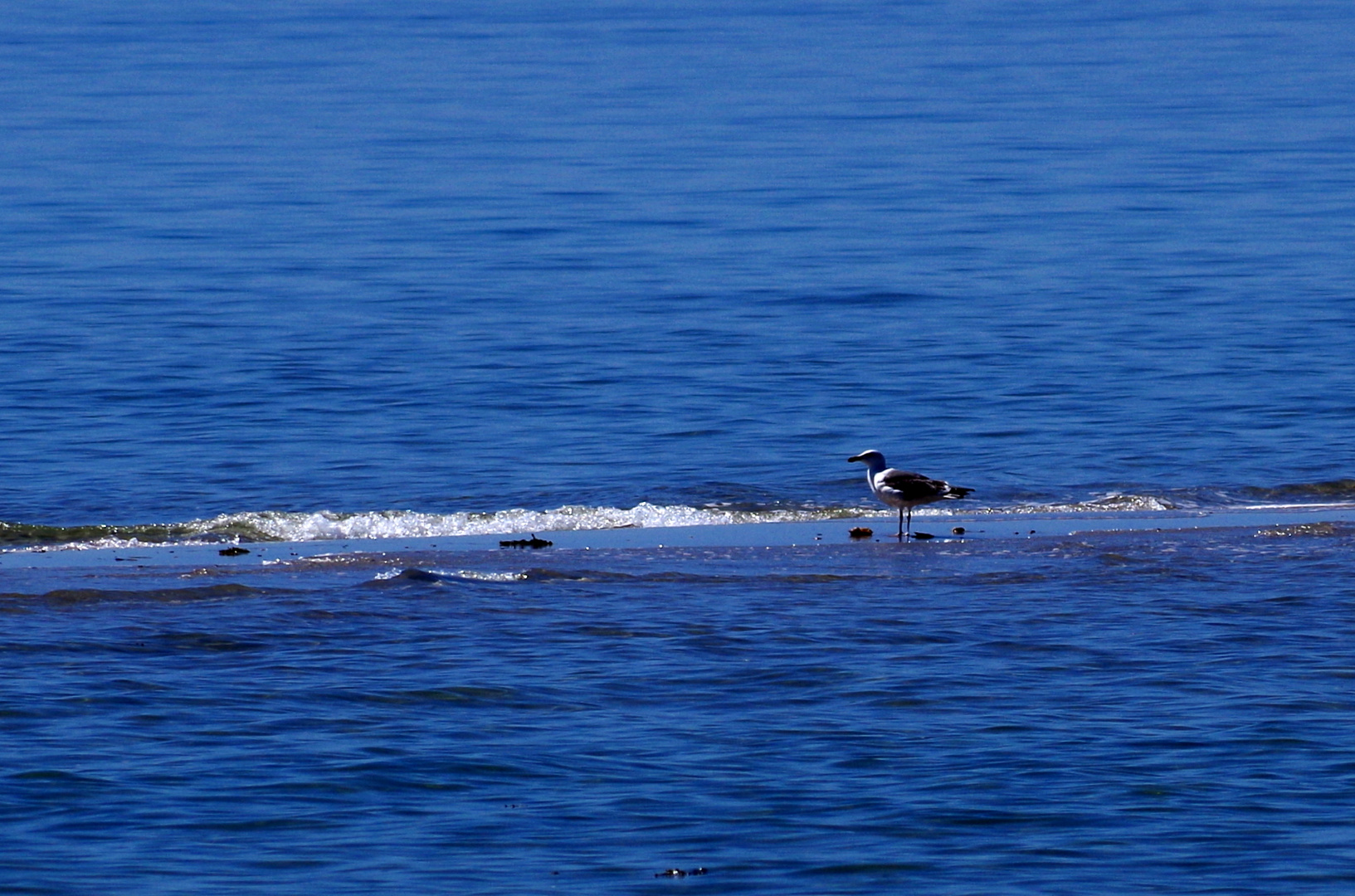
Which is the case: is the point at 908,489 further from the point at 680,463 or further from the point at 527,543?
the point at 680,463

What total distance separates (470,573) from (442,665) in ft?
8.45

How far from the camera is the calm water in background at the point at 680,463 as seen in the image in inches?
323

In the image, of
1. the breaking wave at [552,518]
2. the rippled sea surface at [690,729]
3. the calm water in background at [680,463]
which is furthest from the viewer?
the breaking wave at [552,518]

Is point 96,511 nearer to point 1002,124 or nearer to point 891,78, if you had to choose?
point 1002,124

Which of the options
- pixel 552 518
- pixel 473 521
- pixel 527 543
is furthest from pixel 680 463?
pixel 527 543

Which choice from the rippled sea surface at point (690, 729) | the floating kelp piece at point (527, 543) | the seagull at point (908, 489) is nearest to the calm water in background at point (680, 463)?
the rippled sea surface at point (690, 729)

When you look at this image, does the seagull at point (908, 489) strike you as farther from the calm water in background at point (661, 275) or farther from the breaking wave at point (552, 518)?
the calm water in background at point (661, 275)

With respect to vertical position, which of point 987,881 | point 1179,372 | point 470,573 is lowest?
point 987,881

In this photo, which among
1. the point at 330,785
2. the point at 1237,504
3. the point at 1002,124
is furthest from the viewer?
the point at 1002,124

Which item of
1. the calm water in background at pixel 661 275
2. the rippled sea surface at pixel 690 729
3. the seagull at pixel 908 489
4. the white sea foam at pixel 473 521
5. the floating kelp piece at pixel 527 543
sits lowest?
the rippled sea surface at pixel 690 729

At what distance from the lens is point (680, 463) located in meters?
17.2

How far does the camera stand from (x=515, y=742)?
9.12 m

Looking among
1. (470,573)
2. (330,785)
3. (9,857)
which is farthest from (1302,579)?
(9,857)

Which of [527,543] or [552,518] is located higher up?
[552,518]
